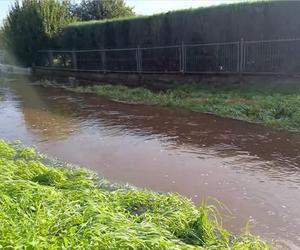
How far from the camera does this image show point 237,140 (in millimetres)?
7242

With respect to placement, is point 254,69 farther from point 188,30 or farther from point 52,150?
point 52,150

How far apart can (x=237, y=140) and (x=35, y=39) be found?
1917cm

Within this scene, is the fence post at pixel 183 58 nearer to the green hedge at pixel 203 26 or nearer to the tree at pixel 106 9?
the green hedge at pixel 203 26

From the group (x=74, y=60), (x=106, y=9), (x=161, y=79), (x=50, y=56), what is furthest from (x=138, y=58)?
(x=106, y=9)

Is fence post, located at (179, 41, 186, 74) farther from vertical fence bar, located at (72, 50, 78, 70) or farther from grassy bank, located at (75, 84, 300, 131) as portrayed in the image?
vertical fence bar, located at (72, 50, 78, 70)

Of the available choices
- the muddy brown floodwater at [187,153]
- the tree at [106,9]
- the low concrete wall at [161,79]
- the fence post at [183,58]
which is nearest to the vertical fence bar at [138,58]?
the low concrete wall at [161,79]

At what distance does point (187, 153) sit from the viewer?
6559 mm

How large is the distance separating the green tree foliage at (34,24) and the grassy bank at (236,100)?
10.0 m

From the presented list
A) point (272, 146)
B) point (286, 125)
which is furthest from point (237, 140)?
point (286, 125)

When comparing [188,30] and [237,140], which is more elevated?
[188,30]

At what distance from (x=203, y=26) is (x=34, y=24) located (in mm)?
12590

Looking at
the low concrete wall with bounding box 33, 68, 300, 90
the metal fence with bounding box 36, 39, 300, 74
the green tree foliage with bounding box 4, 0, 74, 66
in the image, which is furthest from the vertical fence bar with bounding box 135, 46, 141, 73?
the green tree foliage with bounding box 4, 0, 74, 66

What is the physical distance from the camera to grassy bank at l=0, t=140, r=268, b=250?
284cm

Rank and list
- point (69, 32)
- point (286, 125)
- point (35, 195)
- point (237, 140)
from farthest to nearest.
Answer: point (69, 32)
point (286, 125)
point (237, 140)
point (35, 195)
